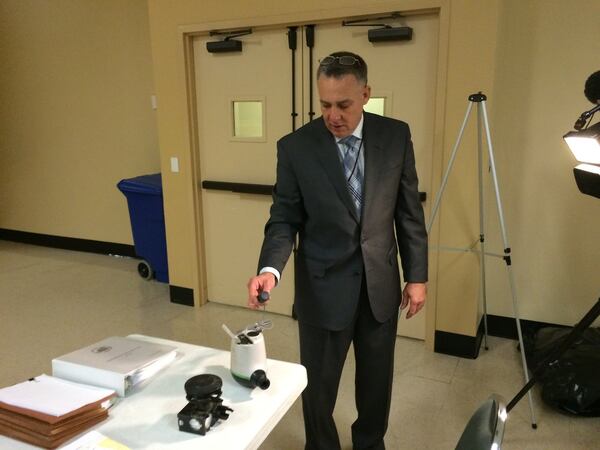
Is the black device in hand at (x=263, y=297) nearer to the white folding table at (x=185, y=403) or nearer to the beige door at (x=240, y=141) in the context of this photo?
the white folding table at (x=185, y=403)

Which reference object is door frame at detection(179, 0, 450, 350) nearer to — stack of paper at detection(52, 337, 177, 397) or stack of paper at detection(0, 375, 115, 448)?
stack of paper at detection(52, 337, 177, 397)

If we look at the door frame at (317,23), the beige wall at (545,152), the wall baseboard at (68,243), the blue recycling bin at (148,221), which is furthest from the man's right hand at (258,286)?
the wall baseboard at (68,243)

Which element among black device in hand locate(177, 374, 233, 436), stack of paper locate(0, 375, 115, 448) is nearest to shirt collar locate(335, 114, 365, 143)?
black device in hand locate(177, 374, 233, 436)

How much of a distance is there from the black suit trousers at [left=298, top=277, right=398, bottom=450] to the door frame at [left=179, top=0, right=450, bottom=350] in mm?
1076

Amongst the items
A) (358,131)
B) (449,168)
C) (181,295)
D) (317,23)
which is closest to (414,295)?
(358,131)

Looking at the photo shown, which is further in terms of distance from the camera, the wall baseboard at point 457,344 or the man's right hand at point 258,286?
the wall baseboard at point 457,344

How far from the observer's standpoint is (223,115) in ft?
10.7

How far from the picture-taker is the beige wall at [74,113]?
4.31 meters

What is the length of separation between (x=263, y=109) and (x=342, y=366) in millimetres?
1878

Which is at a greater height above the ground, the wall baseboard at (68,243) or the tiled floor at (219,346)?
the wall baseboard at (68,243)

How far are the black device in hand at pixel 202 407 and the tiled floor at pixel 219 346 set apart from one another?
43.9 inches

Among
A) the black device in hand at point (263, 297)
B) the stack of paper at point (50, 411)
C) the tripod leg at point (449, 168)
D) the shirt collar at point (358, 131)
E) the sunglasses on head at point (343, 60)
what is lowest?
the stack of paper at point (50, 411)

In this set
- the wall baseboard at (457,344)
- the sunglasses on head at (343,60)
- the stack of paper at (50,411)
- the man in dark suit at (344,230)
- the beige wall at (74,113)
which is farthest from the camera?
the beige wall at (74,113)

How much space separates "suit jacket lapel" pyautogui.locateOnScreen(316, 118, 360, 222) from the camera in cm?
159
